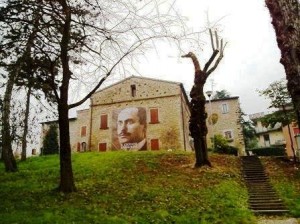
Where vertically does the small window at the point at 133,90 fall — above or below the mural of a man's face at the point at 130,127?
above

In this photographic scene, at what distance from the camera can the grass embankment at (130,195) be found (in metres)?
12.0

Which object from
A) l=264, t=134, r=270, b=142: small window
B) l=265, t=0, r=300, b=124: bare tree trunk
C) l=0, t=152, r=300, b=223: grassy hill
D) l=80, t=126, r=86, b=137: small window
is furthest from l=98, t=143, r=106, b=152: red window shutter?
l=264, t=134, r=270, b=142: small window

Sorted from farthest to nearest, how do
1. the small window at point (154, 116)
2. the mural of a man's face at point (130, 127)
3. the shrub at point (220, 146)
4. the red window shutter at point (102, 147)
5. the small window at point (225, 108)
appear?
the small window at point (225, 108)
the red window shutter at point (102, 147)
the shrub at point (220, 146)
the small window at point (154, 116)
the mural of a man's face at point (130, 127)

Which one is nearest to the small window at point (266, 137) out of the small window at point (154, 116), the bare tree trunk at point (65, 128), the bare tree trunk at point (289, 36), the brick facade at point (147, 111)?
the brick facade at point (147, 111)

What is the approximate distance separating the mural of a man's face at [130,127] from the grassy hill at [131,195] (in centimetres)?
1321

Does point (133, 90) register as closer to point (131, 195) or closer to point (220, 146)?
point (220, 146)

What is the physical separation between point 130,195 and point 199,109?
9.12 metres

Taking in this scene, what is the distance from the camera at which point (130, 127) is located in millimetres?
37969

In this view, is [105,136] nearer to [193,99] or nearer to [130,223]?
[193,99]

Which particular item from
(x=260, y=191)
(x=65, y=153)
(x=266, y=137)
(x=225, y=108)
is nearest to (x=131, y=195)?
(x=65, y=153)

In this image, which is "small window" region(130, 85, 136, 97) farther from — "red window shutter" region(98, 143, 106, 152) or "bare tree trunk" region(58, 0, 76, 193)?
"bare tree trunk" region(58, 0, 76, 193)

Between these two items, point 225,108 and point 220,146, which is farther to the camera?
point 225,108

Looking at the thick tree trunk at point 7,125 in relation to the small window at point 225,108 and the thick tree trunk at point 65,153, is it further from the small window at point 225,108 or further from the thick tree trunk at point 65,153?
the small window at point 225,108

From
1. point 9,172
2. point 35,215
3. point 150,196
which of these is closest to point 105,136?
point 9,172
